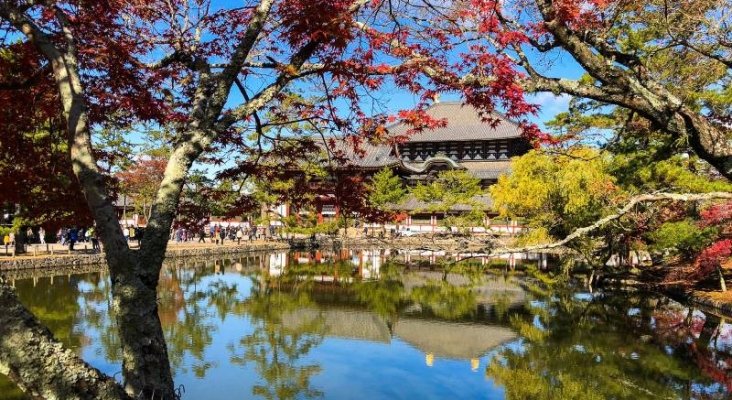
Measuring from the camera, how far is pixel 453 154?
128 feet

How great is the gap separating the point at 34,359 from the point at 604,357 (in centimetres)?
→ 864

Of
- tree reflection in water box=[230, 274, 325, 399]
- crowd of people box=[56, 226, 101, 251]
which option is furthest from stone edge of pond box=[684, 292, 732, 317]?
crowd of people box=[56, 226, 101, 251]

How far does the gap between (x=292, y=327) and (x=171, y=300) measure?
4010 millimetres

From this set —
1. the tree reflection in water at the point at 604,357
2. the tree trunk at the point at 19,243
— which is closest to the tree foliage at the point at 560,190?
the tree reflection in water at the point at 604,357

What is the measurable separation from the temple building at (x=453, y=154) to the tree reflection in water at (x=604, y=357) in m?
21.7

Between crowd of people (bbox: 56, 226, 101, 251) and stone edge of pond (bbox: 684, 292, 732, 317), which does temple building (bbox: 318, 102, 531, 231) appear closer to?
crowd of people (bbox: 56, 226, 101, 251)

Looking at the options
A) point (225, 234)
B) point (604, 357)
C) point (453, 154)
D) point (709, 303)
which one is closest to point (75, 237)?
point (225, 234)

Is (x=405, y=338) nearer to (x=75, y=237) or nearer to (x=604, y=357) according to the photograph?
(x=604, y=357)

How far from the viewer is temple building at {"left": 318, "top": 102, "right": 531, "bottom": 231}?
35031mm

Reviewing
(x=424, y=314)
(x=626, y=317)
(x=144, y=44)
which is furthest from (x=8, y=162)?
(x=626, y=317)

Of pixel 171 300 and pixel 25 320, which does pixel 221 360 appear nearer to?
pixel 171 300

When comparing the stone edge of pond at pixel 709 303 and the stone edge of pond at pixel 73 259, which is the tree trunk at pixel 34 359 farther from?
the stone edge of pond at pixel 709 303

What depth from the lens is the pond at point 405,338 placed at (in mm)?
7355

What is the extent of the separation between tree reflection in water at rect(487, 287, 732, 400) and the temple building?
21738 millimetres
